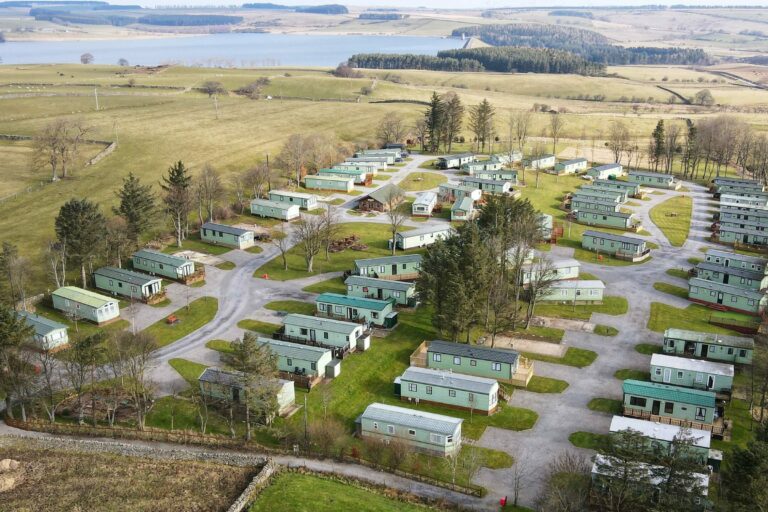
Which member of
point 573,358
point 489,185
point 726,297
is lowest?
point 573,358

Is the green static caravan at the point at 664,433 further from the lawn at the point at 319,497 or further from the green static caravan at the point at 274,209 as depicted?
the green static caravan at the point at 274,209

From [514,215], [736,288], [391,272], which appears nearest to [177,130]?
[391,272]

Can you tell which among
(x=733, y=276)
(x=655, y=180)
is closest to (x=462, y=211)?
(x=733, y=276)

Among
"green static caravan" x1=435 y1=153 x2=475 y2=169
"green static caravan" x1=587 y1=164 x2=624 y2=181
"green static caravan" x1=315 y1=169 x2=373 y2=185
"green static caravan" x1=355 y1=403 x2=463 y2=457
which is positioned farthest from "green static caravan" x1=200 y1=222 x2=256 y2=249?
"green static caravan" x1=587 y1=164 x2=624 y2=181

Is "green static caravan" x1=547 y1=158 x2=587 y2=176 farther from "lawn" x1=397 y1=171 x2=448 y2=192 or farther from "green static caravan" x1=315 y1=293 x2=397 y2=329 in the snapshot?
"green static caravan" x1=315 y1=293 x2=397 y2=329

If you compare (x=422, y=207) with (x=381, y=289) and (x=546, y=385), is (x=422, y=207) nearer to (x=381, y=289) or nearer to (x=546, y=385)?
(x=381, y=289)

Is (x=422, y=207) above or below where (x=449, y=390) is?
above

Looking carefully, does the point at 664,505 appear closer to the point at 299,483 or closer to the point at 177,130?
the point at 299,483
